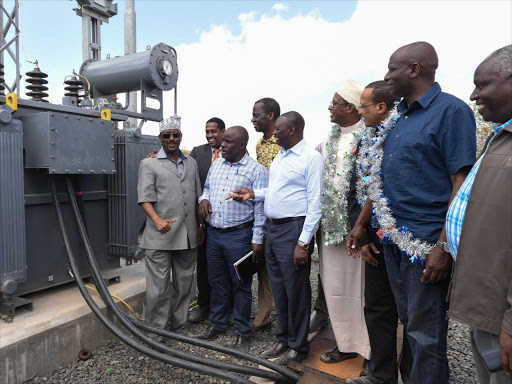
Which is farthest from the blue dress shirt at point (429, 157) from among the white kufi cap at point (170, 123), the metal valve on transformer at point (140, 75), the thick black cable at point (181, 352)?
the metal valve on transformer at point (140, 75)

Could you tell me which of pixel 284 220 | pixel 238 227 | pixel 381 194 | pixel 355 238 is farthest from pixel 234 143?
pixel 381 194

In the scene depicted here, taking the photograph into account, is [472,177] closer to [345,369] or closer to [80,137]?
[345,369]

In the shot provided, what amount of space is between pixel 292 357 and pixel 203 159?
7.08 feet

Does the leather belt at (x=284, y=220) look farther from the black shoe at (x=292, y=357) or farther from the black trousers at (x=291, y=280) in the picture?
the black shoe at (x=292, y=357)

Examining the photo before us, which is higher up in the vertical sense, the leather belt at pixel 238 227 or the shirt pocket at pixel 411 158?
the shirt pocket at pixel 411 158

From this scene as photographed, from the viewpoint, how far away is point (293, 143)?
303 cm

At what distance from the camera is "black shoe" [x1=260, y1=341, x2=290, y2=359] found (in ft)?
10.2

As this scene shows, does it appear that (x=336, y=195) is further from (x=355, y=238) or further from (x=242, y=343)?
(x=242, y=343)

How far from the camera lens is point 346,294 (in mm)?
2902

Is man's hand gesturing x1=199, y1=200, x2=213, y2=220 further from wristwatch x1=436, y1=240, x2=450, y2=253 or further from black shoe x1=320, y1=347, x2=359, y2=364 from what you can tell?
wristwatch x1=436, y1=240, x2=450, y2=253

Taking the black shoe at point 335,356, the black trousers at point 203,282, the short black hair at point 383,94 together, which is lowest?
the black shoe at point 335,356

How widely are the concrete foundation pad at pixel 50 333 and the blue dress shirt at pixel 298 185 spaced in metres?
1.95

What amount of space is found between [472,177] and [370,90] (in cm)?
114

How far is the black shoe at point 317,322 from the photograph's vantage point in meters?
3.61
